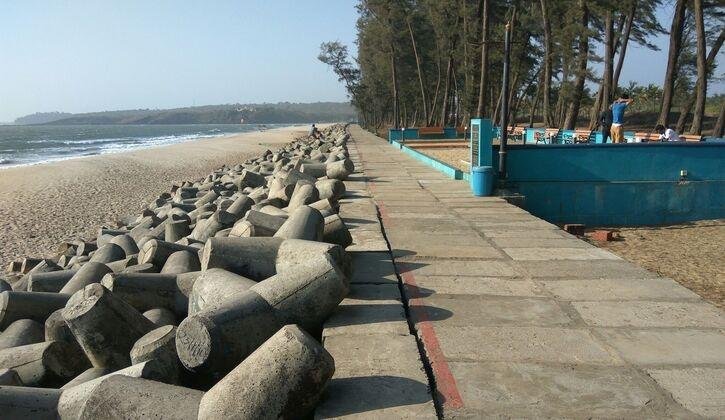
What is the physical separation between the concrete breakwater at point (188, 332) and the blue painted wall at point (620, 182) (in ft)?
20.2

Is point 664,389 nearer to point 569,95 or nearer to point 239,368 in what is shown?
point 239,368

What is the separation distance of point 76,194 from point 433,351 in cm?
2074

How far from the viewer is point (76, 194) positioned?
69.1ft

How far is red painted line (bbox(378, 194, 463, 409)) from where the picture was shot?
9.32 ft

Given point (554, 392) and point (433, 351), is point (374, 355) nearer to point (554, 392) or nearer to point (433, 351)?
point (433, 351)

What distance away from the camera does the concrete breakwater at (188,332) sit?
262cm

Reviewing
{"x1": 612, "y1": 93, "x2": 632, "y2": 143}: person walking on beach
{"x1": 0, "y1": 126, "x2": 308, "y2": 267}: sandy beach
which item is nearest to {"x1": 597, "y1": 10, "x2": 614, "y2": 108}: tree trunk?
{"x1": 612, "y1": 93, "x2": 632, "y2": 143}: person walking on beach

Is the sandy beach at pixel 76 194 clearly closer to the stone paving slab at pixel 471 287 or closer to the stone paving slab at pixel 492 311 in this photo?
the stone paving slab at pixel 471 287

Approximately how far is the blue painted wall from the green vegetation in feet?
9.93

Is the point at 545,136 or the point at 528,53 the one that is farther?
the point at 528,53

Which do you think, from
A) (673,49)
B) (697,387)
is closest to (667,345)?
(697,387)

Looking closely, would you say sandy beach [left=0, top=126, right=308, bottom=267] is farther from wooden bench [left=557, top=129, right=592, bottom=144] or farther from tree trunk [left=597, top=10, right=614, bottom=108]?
tree trunk [left=597, top=10, right=614, bottom=108]

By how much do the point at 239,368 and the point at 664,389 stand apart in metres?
2.12

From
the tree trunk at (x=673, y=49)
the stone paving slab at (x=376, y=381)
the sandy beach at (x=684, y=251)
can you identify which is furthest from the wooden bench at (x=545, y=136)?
the stone paving slab at (x=376, y=381)
